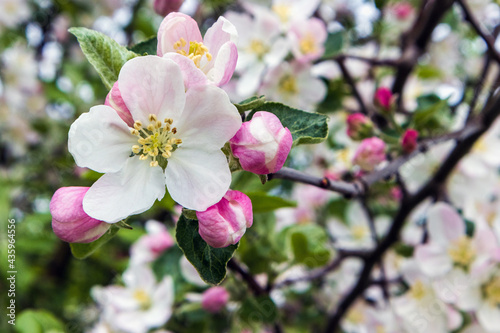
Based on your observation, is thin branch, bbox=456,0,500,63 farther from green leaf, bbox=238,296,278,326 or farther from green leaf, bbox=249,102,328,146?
green leaf, bbox=238,296,278,326

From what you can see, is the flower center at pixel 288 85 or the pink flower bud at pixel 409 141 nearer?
the pink flower bud at pixel 409 141

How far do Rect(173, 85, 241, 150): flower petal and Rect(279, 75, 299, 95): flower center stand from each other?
806mm

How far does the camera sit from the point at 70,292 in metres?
2.25

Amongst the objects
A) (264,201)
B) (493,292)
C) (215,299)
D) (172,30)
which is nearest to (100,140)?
(172,30)

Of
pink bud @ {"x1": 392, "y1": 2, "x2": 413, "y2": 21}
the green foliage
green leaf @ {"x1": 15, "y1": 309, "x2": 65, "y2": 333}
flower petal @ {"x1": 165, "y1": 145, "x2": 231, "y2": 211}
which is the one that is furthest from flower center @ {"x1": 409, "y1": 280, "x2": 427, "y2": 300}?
pink bud @ {"x1": 392, "y1": 2, "x2": 413, "y2": 21}

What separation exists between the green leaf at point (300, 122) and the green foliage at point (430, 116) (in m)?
0.54

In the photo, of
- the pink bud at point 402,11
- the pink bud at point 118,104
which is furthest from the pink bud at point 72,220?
the pink bud at point 402,11

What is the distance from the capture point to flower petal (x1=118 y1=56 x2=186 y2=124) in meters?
0.60

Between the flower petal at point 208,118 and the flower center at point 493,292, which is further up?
the flower petal at point 208,118

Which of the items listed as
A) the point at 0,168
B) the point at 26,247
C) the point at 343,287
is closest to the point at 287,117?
the point at 343,287

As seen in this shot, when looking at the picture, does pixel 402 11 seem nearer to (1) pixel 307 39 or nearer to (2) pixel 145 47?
(1) pixel 307 39

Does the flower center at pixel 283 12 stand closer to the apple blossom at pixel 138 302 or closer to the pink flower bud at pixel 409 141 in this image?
the pink flower bud at pixel 409 141

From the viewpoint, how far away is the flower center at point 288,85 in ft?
4.62

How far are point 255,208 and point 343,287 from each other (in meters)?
1.08
